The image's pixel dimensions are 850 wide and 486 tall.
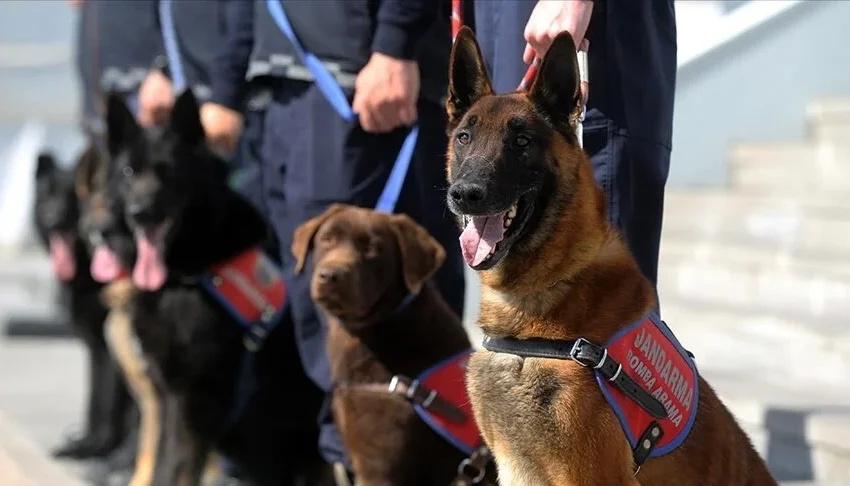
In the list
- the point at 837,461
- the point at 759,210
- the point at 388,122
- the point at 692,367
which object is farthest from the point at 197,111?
the point at 759,210

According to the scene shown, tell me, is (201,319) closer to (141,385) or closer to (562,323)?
(141,385)

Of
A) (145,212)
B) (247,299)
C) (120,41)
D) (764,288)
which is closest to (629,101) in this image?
(247,299)

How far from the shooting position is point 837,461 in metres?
3.79

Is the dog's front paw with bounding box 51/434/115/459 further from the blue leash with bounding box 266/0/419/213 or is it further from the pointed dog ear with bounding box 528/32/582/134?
the pointed dog ear with bounding box 528/32/582/134

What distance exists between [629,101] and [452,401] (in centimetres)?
99

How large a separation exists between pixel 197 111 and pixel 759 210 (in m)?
3.22

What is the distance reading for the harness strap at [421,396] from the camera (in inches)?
120

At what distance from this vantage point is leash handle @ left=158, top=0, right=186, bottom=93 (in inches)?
172

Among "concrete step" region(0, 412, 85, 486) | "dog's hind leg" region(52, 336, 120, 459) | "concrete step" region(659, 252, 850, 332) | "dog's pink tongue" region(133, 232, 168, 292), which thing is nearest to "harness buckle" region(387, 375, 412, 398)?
"dog's pink tongue" region(133, 232, 168, 292)

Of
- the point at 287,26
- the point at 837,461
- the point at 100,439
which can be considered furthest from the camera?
the point at 100,439

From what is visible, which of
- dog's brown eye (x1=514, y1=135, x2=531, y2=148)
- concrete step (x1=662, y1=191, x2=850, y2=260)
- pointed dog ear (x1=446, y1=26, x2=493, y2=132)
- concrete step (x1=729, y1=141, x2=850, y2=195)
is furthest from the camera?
concrete step (x1=729, y1=141, x2=850, y2=195)

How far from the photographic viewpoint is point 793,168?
5977mm

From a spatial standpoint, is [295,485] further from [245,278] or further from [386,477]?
[386,477]

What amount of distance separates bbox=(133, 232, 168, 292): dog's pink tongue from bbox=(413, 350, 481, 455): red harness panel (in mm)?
1256
